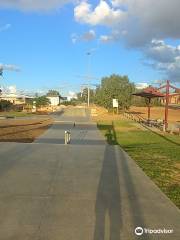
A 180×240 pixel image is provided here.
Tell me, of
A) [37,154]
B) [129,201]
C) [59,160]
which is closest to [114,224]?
[129,201]

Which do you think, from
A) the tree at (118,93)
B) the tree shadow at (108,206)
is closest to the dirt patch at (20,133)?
the tree shadow at (108,206)

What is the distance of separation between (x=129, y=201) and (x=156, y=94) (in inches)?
1289

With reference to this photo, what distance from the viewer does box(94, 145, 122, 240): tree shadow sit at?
6320 millimetres

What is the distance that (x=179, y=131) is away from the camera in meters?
33.6

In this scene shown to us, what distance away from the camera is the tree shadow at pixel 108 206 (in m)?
6.32

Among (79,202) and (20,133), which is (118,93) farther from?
(79,202)

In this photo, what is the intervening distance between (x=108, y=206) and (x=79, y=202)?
22.5 inches

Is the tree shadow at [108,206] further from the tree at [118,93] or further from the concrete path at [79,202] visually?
the tree at [118,93]

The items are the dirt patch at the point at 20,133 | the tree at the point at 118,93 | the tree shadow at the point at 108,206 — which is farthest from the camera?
the tree at the point at 118,93

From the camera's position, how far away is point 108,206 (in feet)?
26.1

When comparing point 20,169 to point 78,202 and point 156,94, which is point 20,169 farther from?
point 156,94

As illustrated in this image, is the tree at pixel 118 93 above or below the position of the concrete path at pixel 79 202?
above

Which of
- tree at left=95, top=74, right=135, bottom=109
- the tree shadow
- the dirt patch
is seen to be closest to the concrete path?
the tree shadow

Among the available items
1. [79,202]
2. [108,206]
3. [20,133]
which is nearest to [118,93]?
[20,133]
